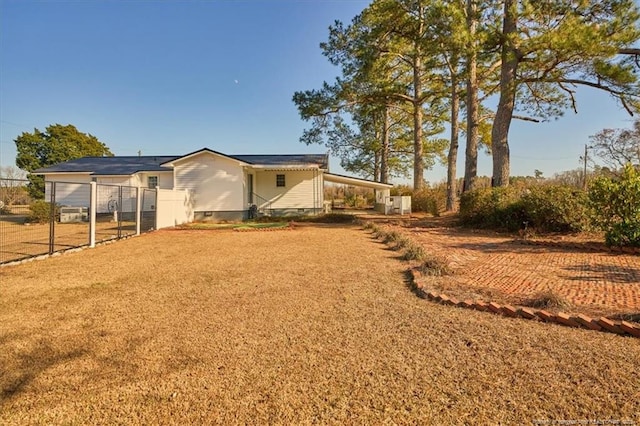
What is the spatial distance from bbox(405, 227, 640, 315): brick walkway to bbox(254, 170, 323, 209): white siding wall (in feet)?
37.0

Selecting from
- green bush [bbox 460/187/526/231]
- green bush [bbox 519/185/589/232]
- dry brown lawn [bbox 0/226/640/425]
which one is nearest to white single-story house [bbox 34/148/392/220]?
green bush [bbox 460/187/526/231]

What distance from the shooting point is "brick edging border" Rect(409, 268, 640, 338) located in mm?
2984

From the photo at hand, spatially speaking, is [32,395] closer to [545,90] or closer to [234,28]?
[234,28]

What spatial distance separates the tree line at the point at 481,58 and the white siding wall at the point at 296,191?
2.31m

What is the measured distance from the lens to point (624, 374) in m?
2.34

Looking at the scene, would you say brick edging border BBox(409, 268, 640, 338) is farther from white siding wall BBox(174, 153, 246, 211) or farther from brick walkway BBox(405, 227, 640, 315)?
white siding wall BBox(174, 153, 246, 211)

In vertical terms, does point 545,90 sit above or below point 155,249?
above

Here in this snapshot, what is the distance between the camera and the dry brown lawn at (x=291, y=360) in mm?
2055

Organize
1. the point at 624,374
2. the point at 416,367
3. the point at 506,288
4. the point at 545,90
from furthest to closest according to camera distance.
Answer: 1. the point at 545,90
2. the point at 506,288
3. the point at 416,367
4. the point at 624,374

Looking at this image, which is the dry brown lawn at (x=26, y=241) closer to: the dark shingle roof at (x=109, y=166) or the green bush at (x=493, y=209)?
the dark shingle roof at (x=109, y=166)

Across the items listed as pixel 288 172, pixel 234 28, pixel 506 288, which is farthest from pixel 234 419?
pixel 288 172

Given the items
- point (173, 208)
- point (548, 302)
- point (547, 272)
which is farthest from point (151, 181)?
point (548, 302)

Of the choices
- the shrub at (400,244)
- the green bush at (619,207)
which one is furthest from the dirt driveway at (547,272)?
the shrub at (400,244)

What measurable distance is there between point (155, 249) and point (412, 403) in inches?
316
